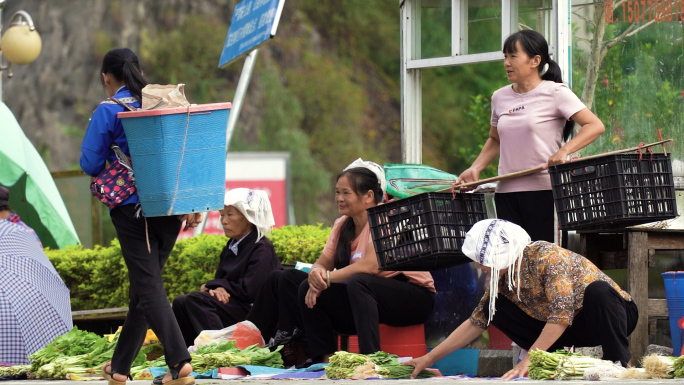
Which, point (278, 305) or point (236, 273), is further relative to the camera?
point (236, 273)

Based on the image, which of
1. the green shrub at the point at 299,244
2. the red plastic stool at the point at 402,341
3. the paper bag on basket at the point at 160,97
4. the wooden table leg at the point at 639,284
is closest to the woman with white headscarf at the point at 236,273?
the green shrub at the point at 299,244

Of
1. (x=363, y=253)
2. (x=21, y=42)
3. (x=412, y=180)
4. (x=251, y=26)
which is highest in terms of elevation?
(x=21, y=42)

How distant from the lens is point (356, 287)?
20.7ft

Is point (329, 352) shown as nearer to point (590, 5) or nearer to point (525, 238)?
point (525, 238)

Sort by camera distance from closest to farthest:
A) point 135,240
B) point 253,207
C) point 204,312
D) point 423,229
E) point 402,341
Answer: point 135,240, point 423,229, point 402,341, point 204,312, point 253,207

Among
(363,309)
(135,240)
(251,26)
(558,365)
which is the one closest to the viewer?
(135,240)

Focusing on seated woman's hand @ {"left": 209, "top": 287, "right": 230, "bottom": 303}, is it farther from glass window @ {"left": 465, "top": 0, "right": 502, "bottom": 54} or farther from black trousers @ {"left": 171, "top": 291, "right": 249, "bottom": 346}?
glass window @ {"left": 465, "top": 0, "right": 502, "bottom": 54}

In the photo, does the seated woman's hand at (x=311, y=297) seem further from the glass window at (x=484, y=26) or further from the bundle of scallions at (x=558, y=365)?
the glass window at (x=484, y=26)

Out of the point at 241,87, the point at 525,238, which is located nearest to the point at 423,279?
the point at 525,238

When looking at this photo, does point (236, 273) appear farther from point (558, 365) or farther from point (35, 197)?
Answer: point (35, 197)

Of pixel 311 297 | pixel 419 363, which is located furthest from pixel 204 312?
pixel 419 363

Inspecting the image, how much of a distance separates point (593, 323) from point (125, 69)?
267 centimetres

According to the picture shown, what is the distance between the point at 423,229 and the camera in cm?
580

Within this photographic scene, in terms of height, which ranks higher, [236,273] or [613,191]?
[613,191]
